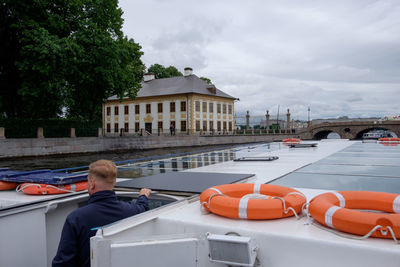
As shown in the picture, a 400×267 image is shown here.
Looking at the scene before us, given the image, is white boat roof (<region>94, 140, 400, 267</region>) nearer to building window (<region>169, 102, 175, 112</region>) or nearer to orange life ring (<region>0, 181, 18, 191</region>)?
orange life ring (<region>0, 181, 18, 191</region>)

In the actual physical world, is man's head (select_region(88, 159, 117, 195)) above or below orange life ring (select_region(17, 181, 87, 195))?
above

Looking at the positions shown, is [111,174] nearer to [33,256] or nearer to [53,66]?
[33,256]

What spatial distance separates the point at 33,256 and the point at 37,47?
1741cm

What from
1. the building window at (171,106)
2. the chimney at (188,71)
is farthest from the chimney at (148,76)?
the building window at (171,106)

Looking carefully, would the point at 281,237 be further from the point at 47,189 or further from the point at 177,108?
the point at 177,108

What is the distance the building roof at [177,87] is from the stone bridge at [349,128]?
1696cm

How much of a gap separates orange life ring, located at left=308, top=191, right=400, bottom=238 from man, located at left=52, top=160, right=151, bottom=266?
65.7 inches

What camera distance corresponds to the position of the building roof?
45.6 metres

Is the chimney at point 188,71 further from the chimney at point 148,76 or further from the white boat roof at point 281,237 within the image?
the white boat roof at point 281,237

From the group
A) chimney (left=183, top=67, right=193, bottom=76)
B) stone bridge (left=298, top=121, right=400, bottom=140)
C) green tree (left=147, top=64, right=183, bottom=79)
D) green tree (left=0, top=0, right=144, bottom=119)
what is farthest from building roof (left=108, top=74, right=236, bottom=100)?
green tree (left=0, top=0, right=144, bottom=119)

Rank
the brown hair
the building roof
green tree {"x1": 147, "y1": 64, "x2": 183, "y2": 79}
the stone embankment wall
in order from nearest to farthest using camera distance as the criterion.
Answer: the brown hair, the stone embankment wall, the building roof, green tree {"x1": 147, "y1": 64, "x2": 183, "y2": 79}

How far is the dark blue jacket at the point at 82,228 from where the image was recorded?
2.35 meters

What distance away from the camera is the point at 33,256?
3.36 metres

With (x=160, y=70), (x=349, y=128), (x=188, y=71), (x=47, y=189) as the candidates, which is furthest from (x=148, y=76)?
(x=47, y=189)
